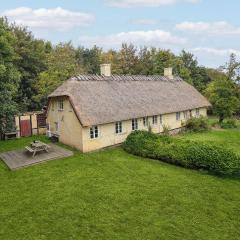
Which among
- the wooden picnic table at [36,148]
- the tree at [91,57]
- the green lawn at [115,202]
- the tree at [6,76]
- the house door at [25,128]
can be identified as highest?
the tree at [91,57]

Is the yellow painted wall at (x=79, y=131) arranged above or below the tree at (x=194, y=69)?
below

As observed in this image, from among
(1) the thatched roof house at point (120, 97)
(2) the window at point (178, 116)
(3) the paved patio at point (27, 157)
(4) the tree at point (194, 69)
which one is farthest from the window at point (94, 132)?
(4) the tree at point (194, 69)

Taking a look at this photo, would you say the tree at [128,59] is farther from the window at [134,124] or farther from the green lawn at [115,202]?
the green lawn at [115,202]

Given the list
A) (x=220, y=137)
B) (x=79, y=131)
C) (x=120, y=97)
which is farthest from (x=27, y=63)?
(x=220, y=137)

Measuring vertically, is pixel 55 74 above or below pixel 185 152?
above

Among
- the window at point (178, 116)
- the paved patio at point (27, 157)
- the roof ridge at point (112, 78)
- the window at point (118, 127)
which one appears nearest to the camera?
the paved patio at point (27, 157)

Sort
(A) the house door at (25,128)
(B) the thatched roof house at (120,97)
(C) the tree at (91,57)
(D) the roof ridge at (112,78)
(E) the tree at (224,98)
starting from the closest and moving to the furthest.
A: (B) the thatched roof house at (120,97) → (D) the roof ridge at (112,78) → (A) the house door at (25,128) → (E) the tree at (224,98) → (C) the tree at (91,57)

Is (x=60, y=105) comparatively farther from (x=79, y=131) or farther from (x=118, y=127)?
(x=118, y=127)
